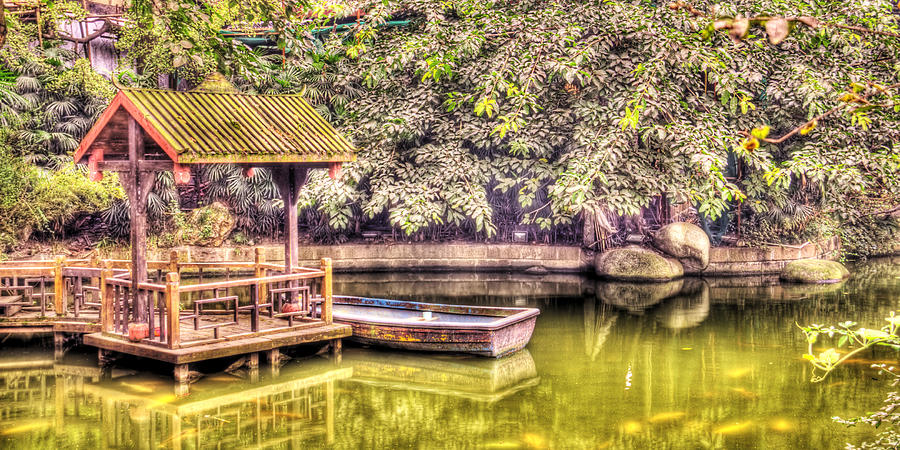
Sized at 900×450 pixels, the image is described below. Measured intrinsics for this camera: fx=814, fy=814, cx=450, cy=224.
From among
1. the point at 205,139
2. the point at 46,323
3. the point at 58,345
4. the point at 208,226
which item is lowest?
the point at 58,345

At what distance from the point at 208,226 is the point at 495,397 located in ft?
37.9

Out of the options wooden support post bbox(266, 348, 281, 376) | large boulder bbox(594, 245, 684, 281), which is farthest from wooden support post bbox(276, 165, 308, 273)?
large boulder bbox(594, 245, 684, 281)

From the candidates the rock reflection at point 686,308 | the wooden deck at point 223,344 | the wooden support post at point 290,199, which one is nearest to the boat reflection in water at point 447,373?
the wooden deck at point 223,344

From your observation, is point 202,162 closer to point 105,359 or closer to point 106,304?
point 106,304

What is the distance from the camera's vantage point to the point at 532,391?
346 inches

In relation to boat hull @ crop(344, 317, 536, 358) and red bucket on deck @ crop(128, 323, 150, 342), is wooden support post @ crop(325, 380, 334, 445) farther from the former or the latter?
red bucket on deck @ crop(128, 323, 150, 342)

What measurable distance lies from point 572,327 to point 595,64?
18.2 feet

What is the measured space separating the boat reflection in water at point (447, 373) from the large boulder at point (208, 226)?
347 inches

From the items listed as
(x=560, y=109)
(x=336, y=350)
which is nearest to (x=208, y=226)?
(x=560, y=109)

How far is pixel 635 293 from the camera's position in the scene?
51.0ft

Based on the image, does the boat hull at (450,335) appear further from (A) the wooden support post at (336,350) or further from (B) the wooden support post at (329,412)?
(B) the wooden support post at (329,412)

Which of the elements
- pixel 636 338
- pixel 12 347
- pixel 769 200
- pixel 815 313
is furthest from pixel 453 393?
pixel 769 200

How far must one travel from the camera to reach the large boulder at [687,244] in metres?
17.3

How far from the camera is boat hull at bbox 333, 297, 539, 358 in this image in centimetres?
992
